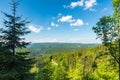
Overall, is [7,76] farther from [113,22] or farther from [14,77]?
[113,22]

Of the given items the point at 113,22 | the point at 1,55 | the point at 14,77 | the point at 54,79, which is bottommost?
the point at 54,79

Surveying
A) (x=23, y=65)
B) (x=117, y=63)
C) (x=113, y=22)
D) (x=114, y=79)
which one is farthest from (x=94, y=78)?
(x=23, y=65)

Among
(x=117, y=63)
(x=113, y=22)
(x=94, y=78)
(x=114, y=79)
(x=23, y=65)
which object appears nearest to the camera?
(x=23, y=65)

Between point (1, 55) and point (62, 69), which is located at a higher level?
point (1, 55)

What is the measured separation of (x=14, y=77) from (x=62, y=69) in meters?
44.0

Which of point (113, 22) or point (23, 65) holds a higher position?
point (113, 22)

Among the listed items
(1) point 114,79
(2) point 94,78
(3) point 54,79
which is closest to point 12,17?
(1) point 114,79

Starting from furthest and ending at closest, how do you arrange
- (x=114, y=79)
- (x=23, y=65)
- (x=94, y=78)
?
(x=94, y=78) < (x=114, y=79) < (x=23, y=65)

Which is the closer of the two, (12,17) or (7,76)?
(7,76)

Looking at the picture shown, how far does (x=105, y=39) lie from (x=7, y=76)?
12.5 meters

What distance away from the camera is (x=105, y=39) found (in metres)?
24.2

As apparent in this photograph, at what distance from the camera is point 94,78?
155ft

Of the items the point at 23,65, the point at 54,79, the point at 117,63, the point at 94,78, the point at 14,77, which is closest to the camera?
the point at 14,77

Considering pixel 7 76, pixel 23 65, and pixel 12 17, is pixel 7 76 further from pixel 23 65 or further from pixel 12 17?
pixel 12 17
